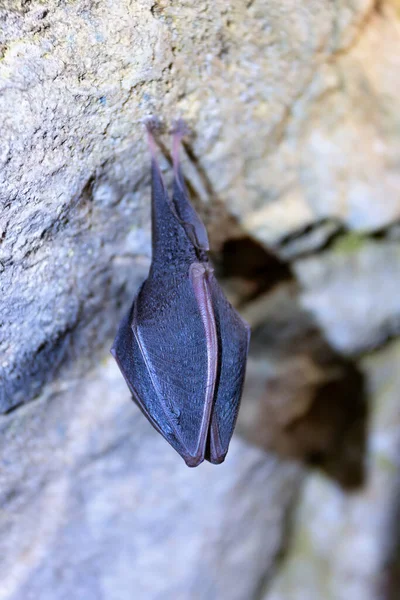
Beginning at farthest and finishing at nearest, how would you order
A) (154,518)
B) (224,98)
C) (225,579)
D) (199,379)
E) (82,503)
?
1. (225,579)
2. (154,518)
3. (82,503)
4. (224,98)
5. (199,379)

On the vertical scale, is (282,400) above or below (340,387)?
above

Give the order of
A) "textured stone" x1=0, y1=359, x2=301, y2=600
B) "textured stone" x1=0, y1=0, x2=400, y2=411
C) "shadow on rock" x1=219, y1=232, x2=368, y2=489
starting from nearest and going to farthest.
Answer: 1. "textured stone" x1=0, y1=0, x2=400, y2=411
2. "textured stone" x1=0, y1=359, x2=301, y2=600
3. "shadow on rock" x1=219, y1=232, x2=368, y2=489

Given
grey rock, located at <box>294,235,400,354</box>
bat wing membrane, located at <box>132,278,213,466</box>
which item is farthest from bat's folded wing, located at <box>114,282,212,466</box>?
grey rock, located at <box>294,235,400,354</box>

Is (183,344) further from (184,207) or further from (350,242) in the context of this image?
(350,242)

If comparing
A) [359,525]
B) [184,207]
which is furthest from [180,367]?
[359,525]

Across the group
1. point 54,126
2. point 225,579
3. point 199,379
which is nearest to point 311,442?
point 225,579

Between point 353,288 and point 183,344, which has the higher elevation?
point 183,344

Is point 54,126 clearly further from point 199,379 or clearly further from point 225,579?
point 225,579

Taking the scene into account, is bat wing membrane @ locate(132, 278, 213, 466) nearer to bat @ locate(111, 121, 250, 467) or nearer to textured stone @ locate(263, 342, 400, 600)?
bat @ locate(111, 121, 250, 467)
